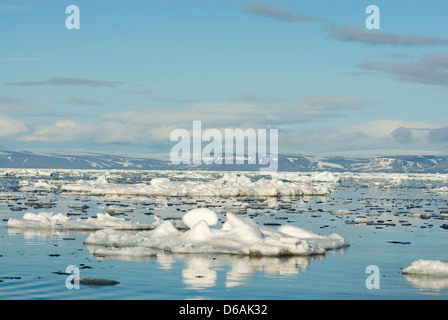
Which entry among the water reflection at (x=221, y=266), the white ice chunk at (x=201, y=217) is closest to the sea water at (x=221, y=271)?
the water reflection at (x=221, y=266)

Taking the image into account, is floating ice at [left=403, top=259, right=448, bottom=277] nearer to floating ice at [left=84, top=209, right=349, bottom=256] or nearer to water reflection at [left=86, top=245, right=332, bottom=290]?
water reflection at [left=86, top=245, right=332, bottom=290]

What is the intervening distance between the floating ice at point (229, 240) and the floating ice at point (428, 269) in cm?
461

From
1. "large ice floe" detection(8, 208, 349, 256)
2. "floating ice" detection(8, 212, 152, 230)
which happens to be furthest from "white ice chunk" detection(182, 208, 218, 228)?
"floating ice" detection(8, 212, 152, 230)

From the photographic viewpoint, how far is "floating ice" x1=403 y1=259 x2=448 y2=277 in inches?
792

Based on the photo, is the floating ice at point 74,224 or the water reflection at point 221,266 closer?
the water reflection at point 221,266

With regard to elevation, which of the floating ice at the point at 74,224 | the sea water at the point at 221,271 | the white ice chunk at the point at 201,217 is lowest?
the sea water at the point at 221,271

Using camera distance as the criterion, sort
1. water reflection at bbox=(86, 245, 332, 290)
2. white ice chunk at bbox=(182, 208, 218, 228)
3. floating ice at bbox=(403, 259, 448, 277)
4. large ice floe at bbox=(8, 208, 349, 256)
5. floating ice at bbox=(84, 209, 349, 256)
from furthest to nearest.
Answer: white ice chunk at bbox=(182, 208, 218, 228) → floating ice at bbox=(84, 209, 349, 256) → large ice floe at bbox=(8, 208, 349, 256) → floating ice at bbox=(403, 259, 448, 277) → water reflection at bbox=(86, 245, 332, 290)

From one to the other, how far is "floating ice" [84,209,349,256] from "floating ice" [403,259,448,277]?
4609 mm

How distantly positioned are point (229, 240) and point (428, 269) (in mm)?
7848

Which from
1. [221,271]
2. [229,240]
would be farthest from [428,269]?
[229,240]

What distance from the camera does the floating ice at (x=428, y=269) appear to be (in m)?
20.1

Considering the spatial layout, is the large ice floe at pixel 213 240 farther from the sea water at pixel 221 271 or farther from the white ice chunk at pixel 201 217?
the sea water at pixel 221 271

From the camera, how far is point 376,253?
25250mm
